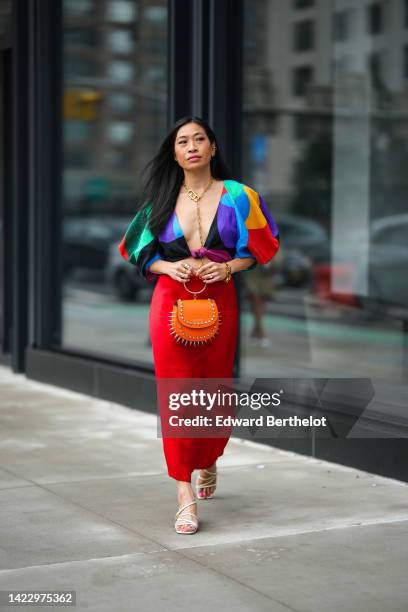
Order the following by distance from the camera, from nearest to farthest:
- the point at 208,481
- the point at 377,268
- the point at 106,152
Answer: the point at 208,481 → the point at 377,268 → the point at 106,152

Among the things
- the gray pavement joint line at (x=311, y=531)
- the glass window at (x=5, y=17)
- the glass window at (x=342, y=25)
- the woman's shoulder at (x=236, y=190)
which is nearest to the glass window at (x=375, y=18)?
the glass window at (x=342, y=25)

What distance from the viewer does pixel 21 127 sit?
33.2 feet

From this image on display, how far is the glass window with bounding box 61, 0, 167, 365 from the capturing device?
14156 millimetres

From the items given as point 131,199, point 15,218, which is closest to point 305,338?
point 15,218

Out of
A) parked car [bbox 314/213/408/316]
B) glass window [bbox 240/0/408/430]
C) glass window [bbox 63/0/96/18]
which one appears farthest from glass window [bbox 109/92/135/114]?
parked car [bbox 314/213/408/316]

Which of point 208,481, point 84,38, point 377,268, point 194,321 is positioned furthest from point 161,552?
point 84,38

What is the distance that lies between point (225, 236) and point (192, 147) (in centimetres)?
44

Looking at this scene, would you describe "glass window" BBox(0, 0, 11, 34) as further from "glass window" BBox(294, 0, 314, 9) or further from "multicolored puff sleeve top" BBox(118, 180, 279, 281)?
"multicolored puff sleeve top" BBox(118, 180, 279, 281)

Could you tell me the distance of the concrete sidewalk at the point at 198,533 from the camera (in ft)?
14.1

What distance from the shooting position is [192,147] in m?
→ 5.30

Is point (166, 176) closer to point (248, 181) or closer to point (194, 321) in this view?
point (194, 321)

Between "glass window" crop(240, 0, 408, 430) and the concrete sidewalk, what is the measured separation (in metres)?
2.62

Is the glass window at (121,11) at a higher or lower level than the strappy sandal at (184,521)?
higher

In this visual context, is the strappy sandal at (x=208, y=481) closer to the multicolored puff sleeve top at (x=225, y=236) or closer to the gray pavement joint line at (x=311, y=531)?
the gray pavement joint line at (x=311, y=531)
